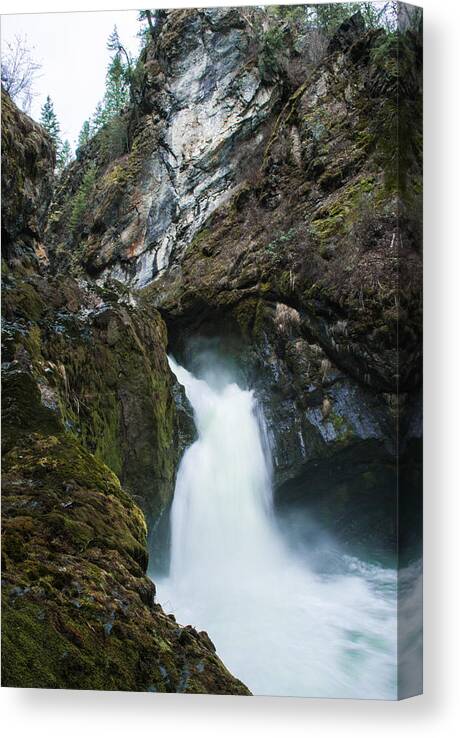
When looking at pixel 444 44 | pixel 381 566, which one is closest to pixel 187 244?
pixel 444 44

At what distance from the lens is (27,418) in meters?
6.52

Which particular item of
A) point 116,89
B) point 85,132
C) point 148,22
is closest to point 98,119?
point 85,132

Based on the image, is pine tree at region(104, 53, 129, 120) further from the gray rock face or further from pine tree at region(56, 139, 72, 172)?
pine tree at region(56, 139, 72, 172)

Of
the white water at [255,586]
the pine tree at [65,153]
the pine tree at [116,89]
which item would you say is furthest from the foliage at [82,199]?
the white water at [255,586]

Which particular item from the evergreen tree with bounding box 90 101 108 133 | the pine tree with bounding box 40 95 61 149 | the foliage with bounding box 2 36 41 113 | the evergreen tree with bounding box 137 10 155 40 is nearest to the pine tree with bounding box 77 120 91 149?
the evergreen tree with bounding box 90 101 108 133

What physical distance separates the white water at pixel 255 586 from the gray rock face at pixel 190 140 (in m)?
0.97

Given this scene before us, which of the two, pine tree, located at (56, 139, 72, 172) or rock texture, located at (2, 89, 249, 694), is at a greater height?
pine tree, located at (56, 139, 72, 172)

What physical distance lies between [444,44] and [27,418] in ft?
12.5

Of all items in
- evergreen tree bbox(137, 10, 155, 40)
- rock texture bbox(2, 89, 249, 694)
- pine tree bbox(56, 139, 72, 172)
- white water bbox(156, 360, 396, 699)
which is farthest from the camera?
pine tree bbox(56, 139, 72, 172)

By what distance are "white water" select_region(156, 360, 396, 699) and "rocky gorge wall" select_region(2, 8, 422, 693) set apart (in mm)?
147

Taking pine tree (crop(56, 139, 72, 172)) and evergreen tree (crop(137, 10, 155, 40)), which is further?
pine tree (crop(56, 139, 72, 172))

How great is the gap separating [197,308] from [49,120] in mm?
1756

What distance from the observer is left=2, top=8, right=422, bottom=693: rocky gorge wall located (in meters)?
5.93

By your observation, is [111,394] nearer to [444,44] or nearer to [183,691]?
[183,691]
